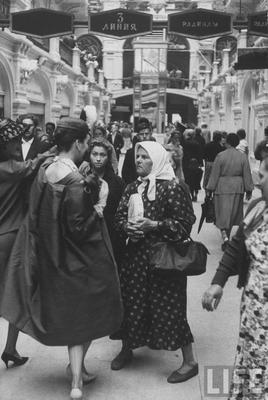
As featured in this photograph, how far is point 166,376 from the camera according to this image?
146 inches

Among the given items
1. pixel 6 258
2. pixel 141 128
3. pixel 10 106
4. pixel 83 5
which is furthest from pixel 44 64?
pixel 6 258

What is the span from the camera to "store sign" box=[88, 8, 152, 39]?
9.84m

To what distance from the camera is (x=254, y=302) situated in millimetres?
2525

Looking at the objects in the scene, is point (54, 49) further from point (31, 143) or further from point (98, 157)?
point (98, 157)

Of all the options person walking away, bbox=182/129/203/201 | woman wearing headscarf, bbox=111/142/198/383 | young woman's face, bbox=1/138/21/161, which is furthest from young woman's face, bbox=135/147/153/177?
person walking away, bbox=182/129/203/201

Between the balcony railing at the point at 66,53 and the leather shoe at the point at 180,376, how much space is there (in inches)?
856

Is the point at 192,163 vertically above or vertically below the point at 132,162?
below

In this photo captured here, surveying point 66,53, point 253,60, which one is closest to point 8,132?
point 253,60

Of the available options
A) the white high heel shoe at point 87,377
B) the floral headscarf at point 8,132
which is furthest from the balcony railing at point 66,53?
the white high heel shoe at point 87,377

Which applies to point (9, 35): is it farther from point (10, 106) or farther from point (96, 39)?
point (96, 39)

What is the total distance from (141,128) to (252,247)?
15.4 feet

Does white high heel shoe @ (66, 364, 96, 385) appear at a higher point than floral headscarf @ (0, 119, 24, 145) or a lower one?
lower

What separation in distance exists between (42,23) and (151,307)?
289 inches

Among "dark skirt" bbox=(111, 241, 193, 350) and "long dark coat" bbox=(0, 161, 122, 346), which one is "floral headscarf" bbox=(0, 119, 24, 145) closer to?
"long dark coat" bbox=(0, 161, 122, 346)
